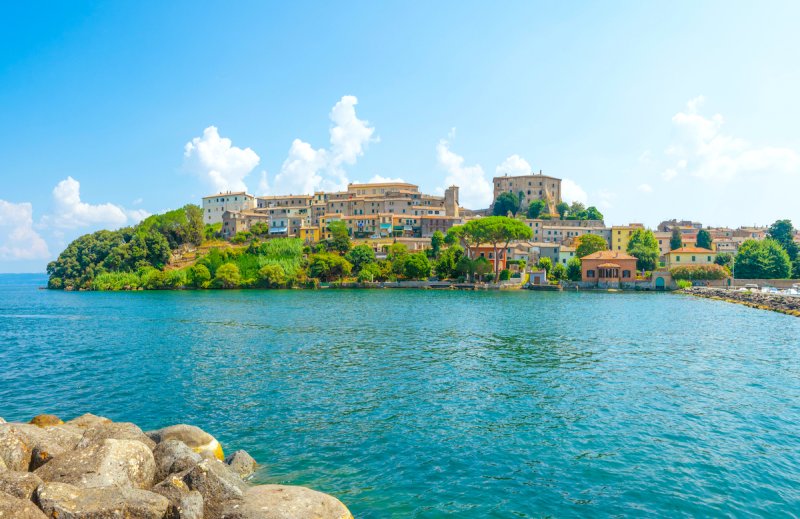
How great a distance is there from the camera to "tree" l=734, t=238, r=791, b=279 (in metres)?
92.3

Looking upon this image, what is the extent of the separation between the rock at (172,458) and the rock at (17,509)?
11.3ft

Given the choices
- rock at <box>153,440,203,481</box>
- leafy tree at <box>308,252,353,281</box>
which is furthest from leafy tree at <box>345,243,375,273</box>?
rock at <box>153,440,203,481</box>

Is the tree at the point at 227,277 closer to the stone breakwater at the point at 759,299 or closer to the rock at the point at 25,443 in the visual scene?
the stone breakwater at the point at 759,299

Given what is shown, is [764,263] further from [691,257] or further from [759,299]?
[759,299]

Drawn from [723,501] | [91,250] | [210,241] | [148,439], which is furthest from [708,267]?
[91,250]

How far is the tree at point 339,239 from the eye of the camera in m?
116

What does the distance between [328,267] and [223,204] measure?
6289cm

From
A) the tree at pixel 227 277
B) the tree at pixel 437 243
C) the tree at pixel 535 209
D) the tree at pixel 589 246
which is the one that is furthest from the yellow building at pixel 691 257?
the tree at pixel 227 277

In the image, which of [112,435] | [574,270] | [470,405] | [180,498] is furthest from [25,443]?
[574,270]

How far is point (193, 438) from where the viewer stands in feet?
46.1

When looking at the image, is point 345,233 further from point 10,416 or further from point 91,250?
point 10,416

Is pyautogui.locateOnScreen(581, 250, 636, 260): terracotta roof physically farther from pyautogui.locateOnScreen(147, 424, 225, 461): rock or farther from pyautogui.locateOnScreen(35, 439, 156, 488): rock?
pyautogui.locateOnScreen(35, 439, 156, 488): rock

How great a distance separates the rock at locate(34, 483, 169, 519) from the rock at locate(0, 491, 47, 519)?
254mm

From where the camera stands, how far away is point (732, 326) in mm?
44969
